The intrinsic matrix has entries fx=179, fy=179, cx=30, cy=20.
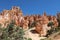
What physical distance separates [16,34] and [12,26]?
124cm

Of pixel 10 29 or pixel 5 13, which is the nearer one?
pixel 10 29

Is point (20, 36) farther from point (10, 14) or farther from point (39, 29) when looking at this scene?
point (10, 14)

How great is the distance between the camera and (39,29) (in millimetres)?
64000

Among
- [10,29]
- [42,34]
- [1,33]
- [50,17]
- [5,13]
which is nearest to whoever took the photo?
[1,33]

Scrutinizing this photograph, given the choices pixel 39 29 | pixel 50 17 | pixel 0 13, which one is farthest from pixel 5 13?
pixel 50 17

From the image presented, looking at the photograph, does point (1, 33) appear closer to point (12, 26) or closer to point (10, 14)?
point (12, 26)

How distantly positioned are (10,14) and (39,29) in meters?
21.5

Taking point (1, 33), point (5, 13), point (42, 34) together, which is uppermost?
point (5, 13)

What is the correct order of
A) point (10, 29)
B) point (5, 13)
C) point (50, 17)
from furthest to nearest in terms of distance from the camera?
point (50, 17) < point (5, 13) < point (10, 29)

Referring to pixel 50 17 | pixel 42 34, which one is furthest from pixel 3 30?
pixel 50 17

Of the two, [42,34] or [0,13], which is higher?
[0,13]

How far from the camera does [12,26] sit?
70.9 feet

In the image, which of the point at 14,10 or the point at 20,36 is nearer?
the point at 20,36

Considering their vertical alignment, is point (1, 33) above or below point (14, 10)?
below
